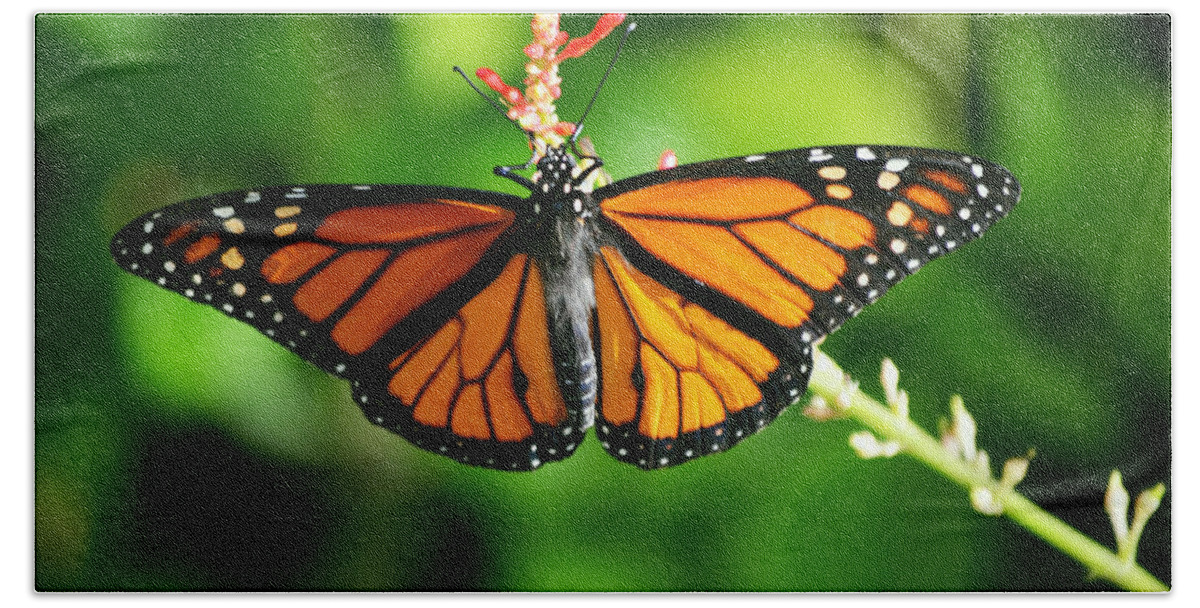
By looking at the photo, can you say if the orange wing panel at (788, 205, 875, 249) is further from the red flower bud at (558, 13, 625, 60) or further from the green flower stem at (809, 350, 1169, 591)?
the red flower bud at (558, 13, 625, 60)

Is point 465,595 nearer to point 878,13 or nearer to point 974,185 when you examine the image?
point 974,185

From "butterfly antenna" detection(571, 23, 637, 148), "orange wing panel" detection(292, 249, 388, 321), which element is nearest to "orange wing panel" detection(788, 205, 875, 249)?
"butterfly antenna" detection(571, 23, 637, 148)

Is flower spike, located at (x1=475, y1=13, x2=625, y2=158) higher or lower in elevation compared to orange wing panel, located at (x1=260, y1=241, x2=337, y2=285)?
higher

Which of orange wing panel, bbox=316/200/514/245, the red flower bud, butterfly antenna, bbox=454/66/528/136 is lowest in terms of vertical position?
orange wing panel, bbox=316/200/514/245

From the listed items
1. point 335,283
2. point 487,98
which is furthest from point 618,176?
point 335,283

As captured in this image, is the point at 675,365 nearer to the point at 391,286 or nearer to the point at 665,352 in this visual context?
the point at 665,352

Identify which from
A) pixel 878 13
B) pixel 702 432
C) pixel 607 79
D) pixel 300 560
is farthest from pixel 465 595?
pixel 878 13

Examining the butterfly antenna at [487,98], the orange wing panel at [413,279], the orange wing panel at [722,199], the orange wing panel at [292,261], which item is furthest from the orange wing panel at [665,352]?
the orange wing panel at [292,261]

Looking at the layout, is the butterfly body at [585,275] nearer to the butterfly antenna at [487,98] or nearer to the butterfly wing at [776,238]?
the butterfly wing at [776,238]
